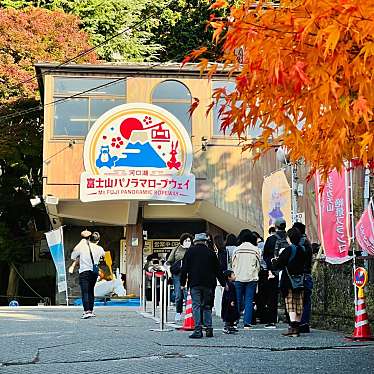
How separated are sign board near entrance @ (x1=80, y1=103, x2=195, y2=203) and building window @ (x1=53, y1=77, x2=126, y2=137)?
154 cm

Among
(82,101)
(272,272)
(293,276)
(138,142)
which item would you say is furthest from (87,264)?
(82,101)

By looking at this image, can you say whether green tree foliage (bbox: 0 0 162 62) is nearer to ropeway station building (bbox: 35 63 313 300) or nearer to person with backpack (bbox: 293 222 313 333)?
ropeway station building (bbox: 35 63 313 300)

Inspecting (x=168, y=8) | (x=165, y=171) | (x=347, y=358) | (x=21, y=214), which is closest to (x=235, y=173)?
(x=165, y=171)

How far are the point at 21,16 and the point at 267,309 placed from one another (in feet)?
71.6

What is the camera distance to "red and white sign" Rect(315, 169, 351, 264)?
38.1ft

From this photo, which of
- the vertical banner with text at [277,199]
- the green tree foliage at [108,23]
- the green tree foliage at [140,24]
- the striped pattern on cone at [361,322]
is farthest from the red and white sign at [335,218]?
the green tree foliage at [108,23]

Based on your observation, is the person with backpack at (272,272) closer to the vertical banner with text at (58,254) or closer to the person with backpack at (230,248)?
the person with backpack at (230,248)

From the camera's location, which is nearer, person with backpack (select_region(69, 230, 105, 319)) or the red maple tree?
the red maple tree

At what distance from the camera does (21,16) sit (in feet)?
102

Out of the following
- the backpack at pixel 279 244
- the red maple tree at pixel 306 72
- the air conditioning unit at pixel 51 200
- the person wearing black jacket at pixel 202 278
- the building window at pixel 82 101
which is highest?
the building window at pixel 82 101

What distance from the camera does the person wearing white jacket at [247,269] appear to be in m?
12.8

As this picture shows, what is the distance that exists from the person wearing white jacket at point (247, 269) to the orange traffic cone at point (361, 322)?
252 centimetres

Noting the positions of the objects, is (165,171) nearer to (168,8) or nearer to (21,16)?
(21,16)

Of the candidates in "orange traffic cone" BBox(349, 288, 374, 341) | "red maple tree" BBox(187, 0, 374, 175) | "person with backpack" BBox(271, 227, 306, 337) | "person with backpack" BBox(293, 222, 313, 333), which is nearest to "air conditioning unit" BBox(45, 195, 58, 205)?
"person with backpack" BBox(293, 222, 313, 333)
